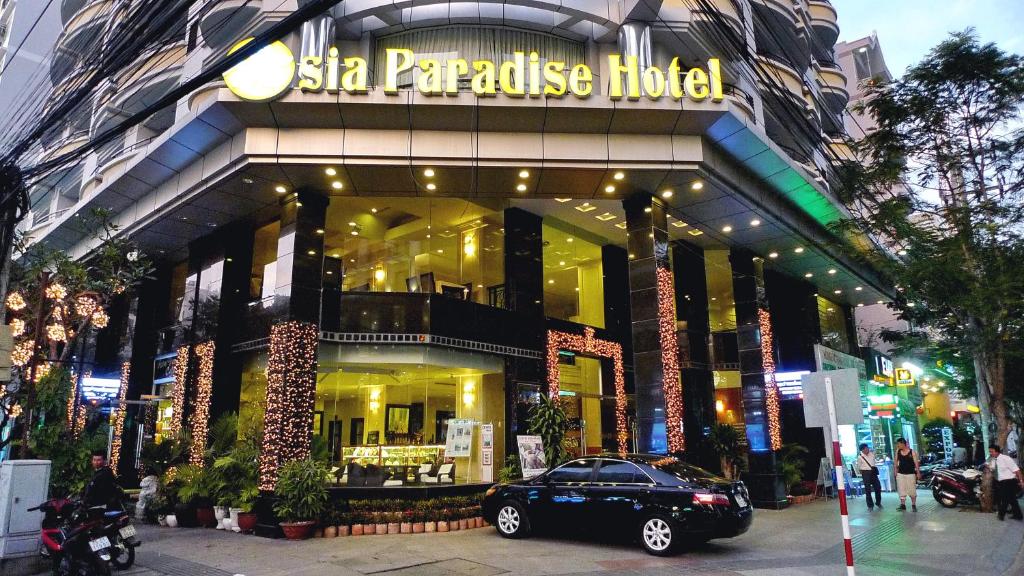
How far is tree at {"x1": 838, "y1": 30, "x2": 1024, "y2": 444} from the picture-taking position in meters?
15.1

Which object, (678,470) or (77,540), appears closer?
(77,540)

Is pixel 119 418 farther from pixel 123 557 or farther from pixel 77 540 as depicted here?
pixel 77 540

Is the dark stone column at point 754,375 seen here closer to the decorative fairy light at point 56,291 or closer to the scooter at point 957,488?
the scooter at point 957,488

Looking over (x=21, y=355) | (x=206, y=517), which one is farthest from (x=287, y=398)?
(x=21, y=355)

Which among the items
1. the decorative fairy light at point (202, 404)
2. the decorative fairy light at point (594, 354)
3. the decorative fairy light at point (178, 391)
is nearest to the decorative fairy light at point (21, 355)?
the decorative fairy light at point (178, 391)

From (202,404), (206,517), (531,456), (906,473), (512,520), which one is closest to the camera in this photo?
(512,520)

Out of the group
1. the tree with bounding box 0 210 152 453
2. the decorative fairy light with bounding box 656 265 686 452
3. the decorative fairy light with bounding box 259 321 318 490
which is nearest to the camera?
the decorative fairy light with bounding box 259 321 318 490

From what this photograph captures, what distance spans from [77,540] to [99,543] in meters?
0.31

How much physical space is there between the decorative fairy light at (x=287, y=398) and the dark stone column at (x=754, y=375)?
1208 centimetres

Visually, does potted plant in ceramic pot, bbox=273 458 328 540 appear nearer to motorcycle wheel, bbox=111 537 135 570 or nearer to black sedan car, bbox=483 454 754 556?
motorcycle wheel, bbox=111 537 135 570

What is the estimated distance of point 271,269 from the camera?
55.5 feet

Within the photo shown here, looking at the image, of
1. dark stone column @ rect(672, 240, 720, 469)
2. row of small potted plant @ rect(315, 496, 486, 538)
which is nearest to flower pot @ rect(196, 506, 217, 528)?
row of small potted plant @ rect(315, 496, 486, 538)

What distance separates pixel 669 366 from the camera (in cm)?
1505

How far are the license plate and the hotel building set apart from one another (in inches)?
198
